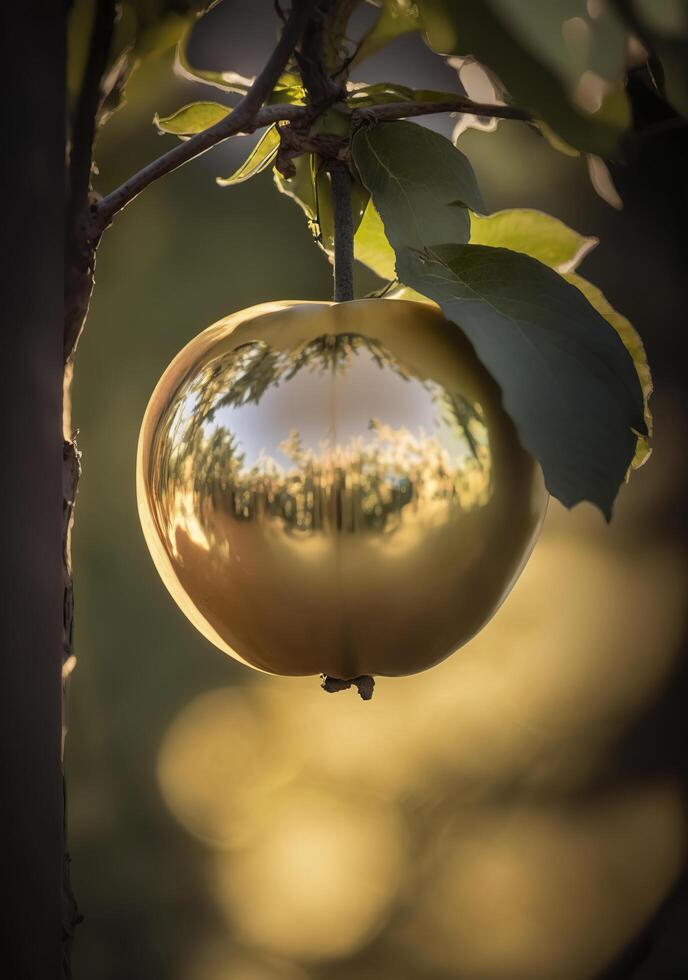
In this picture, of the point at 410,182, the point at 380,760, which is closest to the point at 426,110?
the point at 410,182

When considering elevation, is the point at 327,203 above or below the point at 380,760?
above

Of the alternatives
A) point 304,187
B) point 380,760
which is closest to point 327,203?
point 304,187

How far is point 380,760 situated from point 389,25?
30 centimetres

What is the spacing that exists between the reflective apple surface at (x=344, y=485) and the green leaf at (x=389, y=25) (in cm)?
7

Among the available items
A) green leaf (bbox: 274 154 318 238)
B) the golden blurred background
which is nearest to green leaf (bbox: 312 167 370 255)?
green leaf (bbox: 274 154 318 238)

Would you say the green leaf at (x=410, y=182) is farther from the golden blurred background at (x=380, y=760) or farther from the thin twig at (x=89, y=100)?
the golden blurred background at (x=380, y=760)

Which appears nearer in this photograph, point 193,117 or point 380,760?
point 193,117

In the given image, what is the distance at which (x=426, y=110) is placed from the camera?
19 centimetres

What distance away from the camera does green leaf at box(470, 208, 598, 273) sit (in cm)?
21

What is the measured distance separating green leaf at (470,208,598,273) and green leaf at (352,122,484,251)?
0.09ft

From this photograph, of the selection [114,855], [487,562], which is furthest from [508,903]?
[487,562]

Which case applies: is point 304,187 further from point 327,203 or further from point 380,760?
point 380,760

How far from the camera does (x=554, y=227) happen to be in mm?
214

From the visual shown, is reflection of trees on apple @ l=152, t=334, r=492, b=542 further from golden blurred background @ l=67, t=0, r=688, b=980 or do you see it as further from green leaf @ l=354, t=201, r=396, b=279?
→ golden blurred background @ l=67, t=0, r=688, b=980
